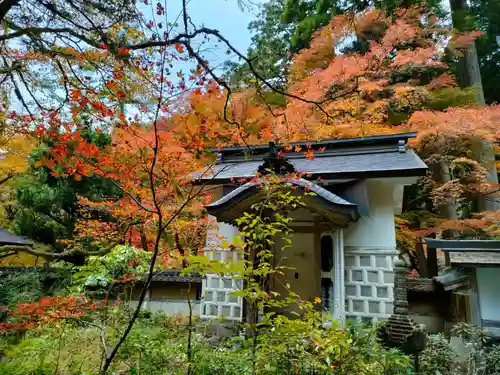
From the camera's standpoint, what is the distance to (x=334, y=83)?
10750 mm

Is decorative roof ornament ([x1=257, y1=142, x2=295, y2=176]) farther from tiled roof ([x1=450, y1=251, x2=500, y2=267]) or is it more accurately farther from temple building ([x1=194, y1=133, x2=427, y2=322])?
tiled roof ([x1=450, y1=251, x2=500, y2=267])

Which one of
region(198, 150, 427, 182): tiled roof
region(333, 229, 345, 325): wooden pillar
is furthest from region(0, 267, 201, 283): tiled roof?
region(333, 229, 345, 325): wooden pillar

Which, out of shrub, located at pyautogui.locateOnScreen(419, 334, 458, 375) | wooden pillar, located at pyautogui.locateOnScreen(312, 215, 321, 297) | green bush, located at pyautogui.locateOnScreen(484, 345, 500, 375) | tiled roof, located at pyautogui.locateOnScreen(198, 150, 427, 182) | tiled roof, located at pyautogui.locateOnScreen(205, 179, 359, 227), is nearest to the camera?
green bush, located at pyautogui.locateOnScreen(484, 345, 500, 375)

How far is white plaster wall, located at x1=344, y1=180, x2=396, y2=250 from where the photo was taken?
706 centimetres

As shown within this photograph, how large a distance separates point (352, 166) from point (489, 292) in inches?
142

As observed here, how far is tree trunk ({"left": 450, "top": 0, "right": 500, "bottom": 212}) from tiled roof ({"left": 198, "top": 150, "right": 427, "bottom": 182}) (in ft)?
16.6

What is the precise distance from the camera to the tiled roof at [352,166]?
671 cm

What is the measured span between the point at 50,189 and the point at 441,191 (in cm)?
1269

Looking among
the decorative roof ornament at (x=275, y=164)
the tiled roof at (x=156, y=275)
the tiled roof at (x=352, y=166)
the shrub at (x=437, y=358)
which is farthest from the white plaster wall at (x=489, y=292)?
the tiled roof at (x=156, y=275)

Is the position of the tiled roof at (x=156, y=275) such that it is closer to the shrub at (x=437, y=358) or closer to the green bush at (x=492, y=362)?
the shrub at (x=437, y=358)

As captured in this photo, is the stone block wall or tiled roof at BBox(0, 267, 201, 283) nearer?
the stone block wall

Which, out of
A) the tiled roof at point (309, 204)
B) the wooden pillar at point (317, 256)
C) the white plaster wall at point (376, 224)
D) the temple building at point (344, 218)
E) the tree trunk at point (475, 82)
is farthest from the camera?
the tree trunk at point (475, 82)

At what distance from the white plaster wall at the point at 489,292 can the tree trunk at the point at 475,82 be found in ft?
18.2

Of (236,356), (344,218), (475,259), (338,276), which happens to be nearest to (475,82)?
(475,259)
